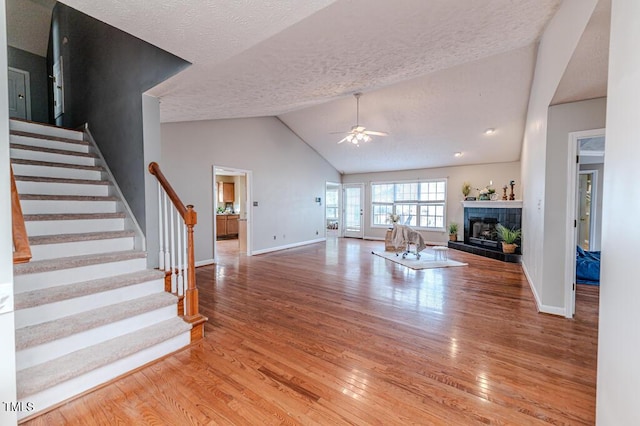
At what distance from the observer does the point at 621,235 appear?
1.16 m

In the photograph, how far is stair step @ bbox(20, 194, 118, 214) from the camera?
106 inches

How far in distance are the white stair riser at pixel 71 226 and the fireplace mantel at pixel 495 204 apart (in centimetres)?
717

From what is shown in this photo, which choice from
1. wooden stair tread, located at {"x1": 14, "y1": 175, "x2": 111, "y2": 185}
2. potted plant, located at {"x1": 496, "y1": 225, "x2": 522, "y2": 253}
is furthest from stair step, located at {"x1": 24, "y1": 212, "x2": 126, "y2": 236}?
potted plant, located at {"x1": 496, "y1": 225, "x2": 522, "y2": 253}

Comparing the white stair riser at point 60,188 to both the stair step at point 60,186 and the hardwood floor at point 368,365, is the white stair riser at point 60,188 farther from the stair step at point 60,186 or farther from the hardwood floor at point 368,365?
the hardwood floor at point 368,365

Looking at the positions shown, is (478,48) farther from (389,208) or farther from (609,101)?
(389,208)

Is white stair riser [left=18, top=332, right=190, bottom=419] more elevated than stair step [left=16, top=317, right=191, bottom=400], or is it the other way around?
stair step [left=16, top=317, right=191, bottom=400]

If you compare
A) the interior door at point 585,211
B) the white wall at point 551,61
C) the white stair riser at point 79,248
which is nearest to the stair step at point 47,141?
the white stair riser at point 79,248

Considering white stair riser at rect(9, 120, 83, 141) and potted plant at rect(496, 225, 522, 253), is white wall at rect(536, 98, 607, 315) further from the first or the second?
white stair riser at rect(9, 120, 83, 141)

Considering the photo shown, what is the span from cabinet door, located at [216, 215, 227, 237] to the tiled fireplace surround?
6986 mm

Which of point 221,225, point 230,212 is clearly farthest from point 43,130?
point 230,212

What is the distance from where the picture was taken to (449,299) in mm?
3596

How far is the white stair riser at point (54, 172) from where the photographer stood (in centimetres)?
298

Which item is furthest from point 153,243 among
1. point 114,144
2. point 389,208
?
point 389,208

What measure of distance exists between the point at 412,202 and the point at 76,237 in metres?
8.13
